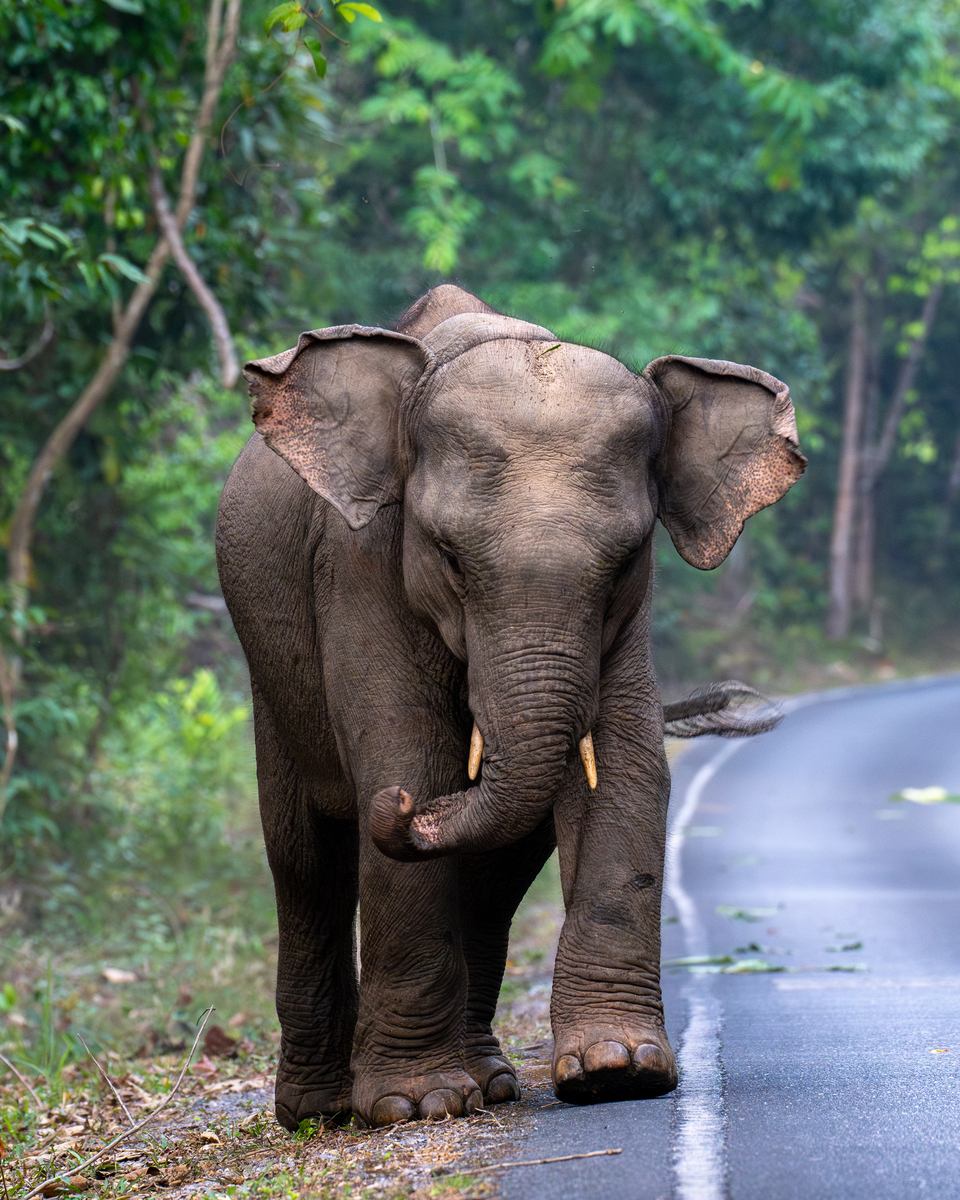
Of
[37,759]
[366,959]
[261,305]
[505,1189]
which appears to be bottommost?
[505,1189]

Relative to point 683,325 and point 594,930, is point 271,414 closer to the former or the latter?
point 594,930

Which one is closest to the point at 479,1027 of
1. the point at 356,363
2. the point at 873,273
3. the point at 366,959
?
the point at 366,959

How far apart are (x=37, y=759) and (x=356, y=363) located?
659cm

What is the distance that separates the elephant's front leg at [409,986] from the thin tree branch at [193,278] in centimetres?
437

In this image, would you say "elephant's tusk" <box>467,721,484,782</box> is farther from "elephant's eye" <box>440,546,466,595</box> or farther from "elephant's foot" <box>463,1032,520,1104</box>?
"elephant's foot" <box>463,1032,520,1104</box>

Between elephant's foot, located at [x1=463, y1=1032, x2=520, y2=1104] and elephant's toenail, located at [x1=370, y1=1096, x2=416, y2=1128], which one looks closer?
elephant's toenail, located at [x1=370, y1=1096, x2=416, y2=1128]

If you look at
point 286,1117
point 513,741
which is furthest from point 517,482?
point 286,1117

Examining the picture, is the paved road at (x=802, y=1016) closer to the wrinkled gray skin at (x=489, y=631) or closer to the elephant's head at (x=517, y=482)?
the wrinkled gray skin at (x=489, y=631)

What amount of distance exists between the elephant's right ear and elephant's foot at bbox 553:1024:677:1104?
1.57 meters

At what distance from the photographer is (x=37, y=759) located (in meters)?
10.5

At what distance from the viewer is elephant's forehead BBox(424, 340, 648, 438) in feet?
13.6

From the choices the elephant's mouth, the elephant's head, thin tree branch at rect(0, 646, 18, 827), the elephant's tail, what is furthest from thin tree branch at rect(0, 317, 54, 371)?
the elephant's mouth

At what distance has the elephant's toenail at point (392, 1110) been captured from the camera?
4.19 m

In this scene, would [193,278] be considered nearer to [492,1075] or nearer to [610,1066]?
[492,1075]
